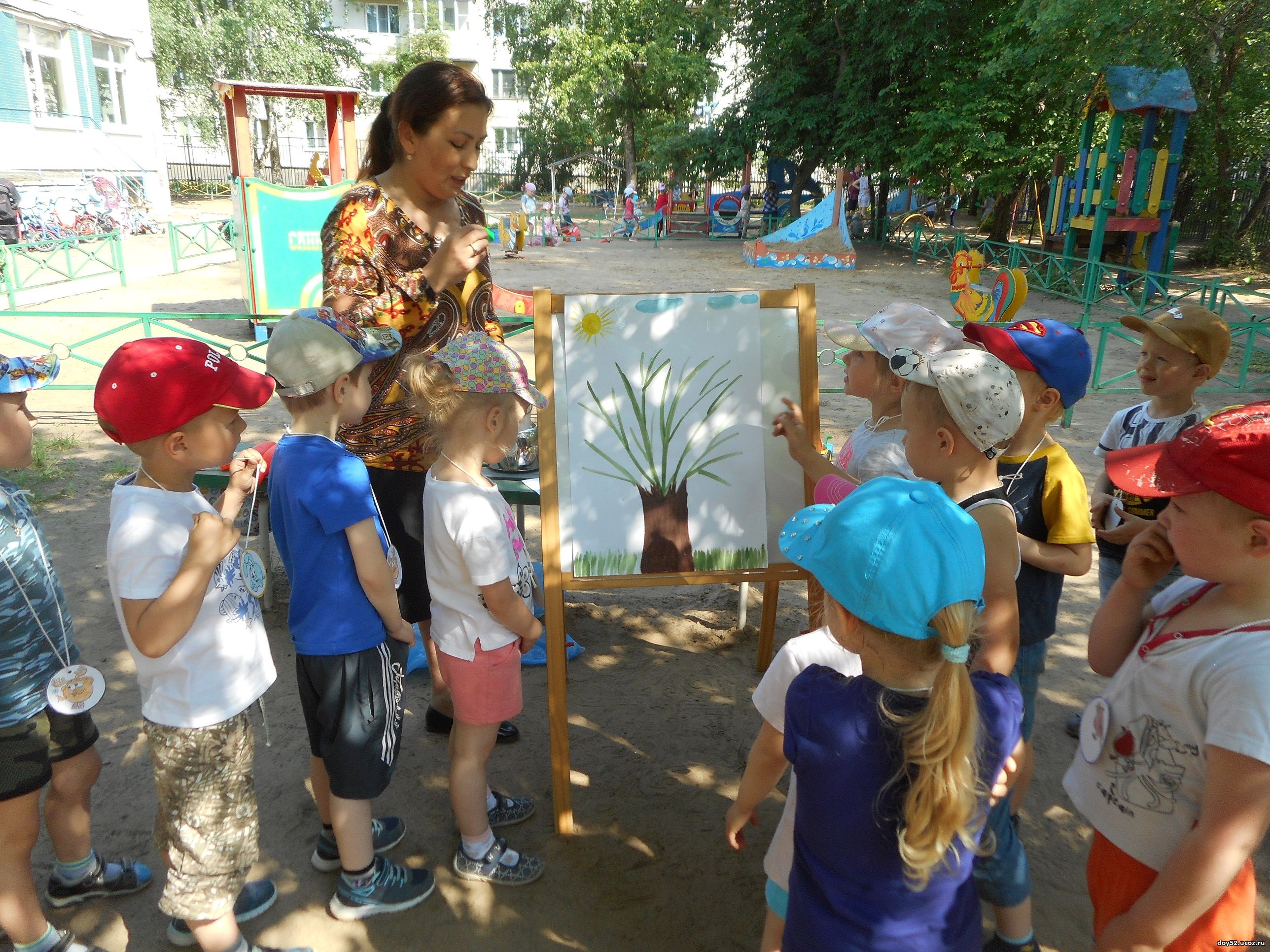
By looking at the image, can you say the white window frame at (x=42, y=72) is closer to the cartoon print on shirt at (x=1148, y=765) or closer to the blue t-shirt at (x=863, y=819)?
the blue t-shirt at (x=863, y=819)

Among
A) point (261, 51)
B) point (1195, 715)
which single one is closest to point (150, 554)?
point (1195, 715)

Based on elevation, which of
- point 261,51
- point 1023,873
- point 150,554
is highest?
point 261,51

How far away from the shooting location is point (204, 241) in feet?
60.3

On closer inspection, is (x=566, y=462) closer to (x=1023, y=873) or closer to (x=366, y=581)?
(x=366, y=581)

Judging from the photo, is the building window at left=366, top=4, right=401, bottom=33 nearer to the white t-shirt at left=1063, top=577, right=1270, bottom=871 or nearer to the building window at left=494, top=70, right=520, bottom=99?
the building window at left=494, top=70, right=520, bottom=99

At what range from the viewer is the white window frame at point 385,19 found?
4162 cm

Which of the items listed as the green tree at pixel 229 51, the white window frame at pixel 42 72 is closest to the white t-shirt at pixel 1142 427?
the white window frame at pixel 42 72

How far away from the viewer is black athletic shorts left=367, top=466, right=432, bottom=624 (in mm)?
2541

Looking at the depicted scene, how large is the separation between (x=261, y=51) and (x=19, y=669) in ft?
114

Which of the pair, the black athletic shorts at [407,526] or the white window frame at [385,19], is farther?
the white window frame at [385,19]

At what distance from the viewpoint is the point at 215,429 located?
1875mm

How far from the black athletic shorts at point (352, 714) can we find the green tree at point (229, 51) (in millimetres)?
31747

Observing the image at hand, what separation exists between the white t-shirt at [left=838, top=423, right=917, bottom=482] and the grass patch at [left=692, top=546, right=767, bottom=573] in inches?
16.2

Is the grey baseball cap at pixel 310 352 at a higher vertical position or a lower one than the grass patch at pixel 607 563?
higher
